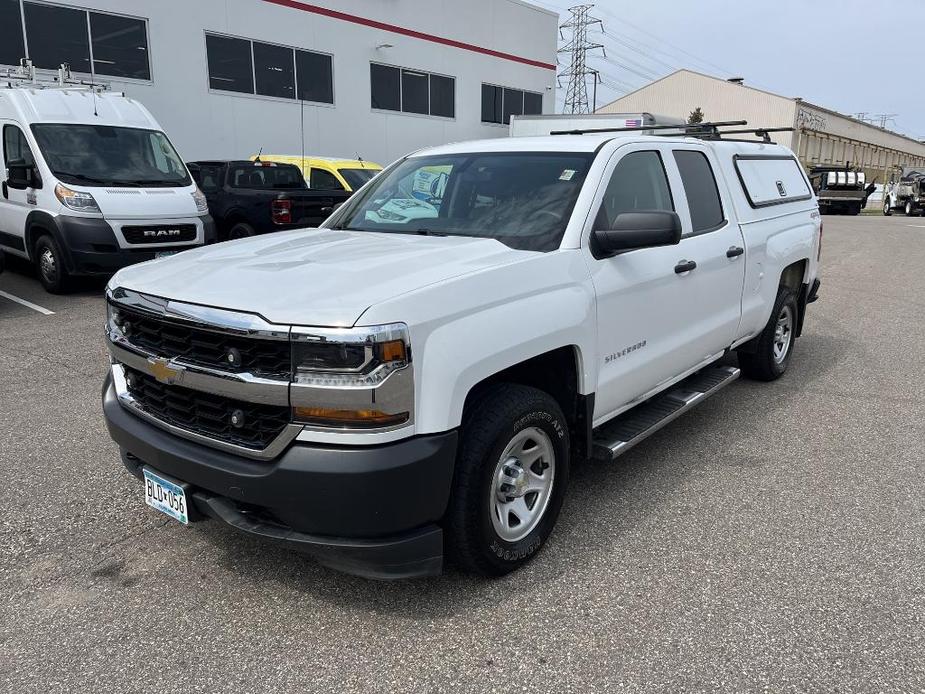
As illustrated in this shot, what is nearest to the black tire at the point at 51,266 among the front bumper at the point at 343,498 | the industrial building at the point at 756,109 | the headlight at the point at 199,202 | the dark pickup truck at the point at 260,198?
the headlight at the point at 199,202

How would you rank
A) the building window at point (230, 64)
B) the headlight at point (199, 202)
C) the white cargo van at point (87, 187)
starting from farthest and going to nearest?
1. the building window at point (230, 64)
2. the headlight at point (199, 202)
3. the white cargo van at point (87, 187)

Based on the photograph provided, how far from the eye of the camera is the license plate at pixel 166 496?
2818 millimetres

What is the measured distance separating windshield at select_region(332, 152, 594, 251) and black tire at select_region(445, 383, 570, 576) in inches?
30.7

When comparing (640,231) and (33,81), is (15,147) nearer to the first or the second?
(33,81)

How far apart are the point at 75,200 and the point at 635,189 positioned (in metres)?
7.60

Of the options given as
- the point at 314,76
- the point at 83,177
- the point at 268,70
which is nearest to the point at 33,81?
the point at 83,177

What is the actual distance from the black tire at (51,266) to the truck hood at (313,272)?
6471 mm

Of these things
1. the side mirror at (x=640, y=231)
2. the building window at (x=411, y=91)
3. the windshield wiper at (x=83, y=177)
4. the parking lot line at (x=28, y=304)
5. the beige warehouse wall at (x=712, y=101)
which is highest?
the beige warehouse wall at (x=712, y=101)

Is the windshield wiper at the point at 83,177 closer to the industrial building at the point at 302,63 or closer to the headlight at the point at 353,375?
the industrial building at the point at 302,63

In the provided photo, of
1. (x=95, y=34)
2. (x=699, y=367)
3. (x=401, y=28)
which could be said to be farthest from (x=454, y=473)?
(x=401, y=28)

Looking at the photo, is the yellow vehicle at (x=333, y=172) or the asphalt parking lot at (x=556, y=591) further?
the yellow vehicle at (x=333, y=172)

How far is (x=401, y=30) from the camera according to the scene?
66.3 ft

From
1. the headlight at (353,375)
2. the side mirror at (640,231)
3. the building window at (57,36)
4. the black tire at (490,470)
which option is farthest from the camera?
the building window at (57,36)

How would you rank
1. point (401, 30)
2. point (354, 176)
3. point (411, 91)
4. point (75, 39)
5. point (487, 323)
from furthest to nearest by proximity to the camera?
point (411, 91)
point (401, 30)
point (75, 39)
point (354, 176)
point (487, 323)
